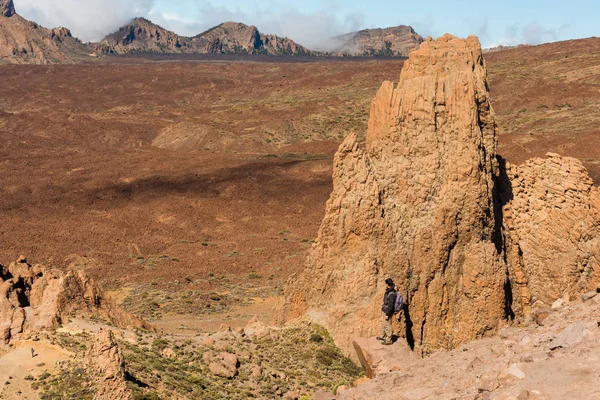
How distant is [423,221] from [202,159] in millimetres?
56294

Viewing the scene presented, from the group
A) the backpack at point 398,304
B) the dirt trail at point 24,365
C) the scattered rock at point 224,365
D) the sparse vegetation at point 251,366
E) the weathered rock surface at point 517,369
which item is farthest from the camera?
the backpack at point 398,304

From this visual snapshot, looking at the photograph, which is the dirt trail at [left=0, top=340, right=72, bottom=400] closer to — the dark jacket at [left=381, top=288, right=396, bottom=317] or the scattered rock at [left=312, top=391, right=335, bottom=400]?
the scattered rock at [left=312, top=391, right=335, bottom=400]

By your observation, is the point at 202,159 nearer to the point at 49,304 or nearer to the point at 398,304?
the point at 49,304

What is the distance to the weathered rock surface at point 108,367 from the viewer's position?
1152 cm

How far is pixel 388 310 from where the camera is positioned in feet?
46.8

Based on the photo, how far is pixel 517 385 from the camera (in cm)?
804

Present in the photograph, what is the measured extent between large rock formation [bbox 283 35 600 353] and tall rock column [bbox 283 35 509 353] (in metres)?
0.03

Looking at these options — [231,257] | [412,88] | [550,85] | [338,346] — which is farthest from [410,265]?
[550,85]

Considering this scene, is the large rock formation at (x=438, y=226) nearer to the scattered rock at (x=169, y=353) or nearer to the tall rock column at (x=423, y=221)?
the tall rock column at (x=423, y=221)

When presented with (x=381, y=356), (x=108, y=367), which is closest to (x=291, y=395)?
(x=381, y=356)

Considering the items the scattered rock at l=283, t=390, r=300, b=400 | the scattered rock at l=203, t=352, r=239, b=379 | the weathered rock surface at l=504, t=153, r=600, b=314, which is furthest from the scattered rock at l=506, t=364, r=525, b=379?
the weathered rock surface at l=504, t=153, r=600, b=314

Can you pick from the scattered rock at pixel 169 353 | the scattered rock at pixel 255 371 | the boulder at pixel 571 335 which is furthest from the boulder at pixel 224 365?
the boulder at pixel 571 335

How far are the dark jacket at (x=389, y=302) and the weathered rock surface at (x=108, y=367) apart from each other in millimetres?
5824

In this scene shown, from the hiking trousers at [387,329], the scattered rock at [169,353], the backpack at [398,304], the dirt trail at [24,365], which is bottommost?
the scattered rock at [169,353]
